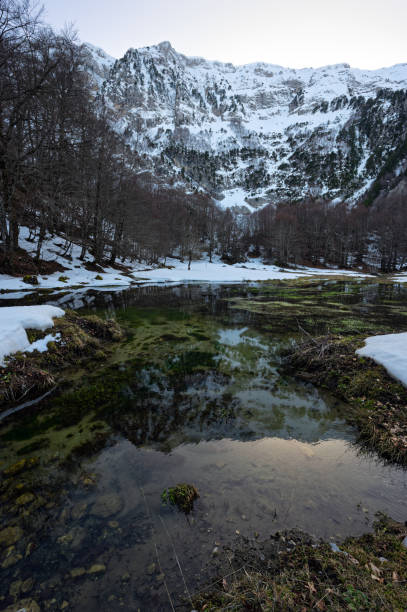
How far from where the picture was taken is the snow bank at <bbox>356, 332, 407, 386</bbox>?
5633 millimetres

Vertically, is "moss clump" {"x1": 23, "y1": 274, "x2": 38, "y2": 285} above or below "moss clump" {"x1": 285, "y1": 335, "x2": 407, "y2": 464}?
above

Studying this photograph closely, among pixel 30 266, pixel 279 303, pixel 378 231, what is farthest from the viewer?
pixel 378 231

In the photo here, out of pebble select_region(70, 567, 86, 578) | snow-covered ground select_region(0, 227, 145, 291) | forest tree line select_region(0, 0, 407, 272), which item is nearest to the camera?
pebble select_region(70, 567, 86, 578)

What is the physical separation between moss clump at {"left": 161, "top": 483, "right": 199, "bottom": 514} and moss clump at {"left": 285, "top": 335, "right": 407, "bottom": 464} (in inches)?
118

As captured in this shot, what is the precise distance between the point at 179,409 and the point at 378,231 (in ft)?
304

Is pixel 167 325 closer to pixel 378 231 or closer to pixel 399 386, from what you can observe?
pixel 399 386

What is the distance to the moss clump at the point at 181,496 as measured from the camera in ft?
Result: 9.76

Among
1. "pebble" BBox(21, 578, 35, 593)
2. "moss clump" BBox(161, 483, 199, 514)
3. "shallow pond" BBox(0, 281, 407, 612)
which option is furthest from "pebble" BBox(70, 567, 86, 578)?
"moss clump" BBox(161, 483, 199, 514)

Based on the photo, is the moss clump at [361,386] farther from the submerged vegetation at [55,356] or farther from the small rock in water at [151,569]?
the submerged vegetation at [55,356]

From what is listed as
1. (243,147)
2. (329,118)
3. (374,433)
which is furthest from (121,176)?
(329,118)

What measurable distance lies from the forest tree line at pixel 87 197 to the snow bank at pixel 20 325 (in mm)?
6732

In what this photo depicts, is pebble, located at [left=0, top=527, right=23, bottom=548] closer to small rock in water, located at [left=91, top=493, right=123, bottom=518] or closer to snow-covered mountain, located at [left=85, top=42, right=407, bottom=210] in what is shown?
small rock in water, located at [left=91, top=493, right=123, bottom=518]

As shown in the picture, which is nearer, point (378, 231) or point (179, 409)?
point (179, 409)

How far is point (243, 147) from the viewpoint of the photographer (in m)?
168
